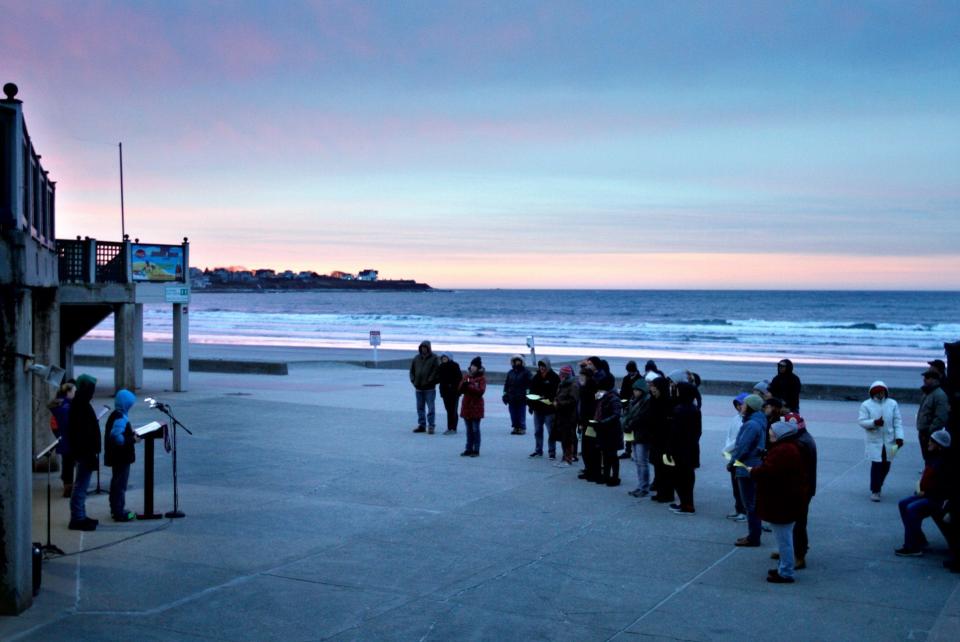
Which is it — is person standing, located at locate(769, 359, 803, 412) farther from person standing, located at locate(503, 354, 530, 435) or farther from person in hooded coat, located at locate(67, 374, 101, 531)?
person in hooded coat, located at locate(67, 374, 101, 531)

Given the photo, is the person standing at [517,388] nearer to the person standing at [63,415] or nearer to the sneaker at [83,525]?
the person standing at [63,415]

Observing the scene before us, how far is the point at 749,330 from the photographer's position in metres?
79.1

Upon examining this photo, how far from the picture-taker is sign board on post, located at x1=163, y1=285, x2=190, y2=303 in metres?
23.9

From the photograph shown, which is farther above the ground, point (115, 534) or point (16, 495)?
point (16, 495)

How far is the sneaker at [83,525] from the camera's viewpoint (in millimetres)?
10523

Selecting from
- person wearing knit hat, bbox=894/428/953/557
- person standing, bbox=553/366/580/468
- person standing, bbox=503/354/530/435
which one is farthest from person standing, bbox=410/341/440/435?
→ person wearing knit hat, bbox=894/428/953/557

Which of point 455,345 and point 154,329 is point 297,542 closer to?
point 455,345

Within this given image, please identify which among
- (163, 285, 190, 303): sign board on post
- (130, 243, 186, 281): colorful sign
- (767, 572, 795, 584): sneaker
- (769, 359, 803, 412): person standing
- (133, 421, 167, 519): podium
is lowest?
(767, 572, 795, 584): sneaker

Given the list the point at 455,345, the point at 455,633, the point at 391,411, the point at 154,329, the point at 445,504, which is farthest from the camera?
the point at 154,329

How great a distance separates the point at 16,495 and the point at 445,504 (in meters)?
5.49

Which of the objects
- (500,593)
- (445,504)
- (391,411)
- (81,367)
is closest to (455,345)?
(81,367)

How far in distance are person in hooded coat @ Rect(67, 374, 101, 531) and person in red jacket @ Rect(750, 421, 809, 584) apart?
7121 mm

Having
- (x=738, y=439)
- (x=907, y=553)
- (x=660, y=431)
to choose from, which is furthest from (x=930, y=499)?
(x=660, y=431)

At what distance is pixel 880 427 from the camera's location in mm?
11969
